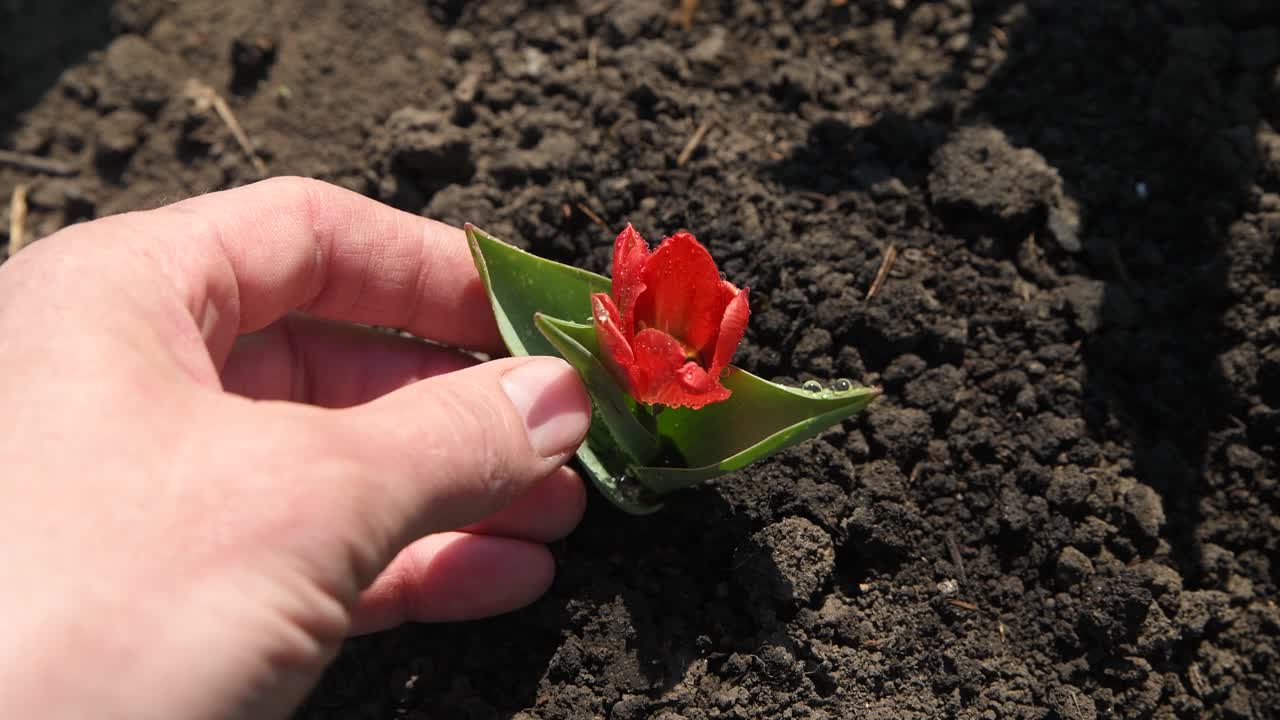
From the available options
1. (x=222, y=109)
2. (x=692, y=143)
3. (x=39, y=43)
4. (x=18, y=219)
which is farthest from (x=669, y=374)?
(x=39, y=43)

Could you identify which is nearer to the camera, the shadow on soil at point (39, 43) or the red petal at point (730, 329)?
the red petal at point (730, 329)

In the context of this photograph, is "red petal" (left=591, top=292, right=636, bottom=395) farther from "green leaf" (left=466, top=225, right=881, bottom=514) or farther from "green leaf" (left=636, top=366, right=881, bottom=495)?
"green leaf" (left=636, top=366, right=881, bottom=495)

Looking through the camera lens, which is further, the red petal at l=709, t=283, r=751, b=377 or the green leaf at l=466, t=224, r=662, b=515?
the green leaf at l=466, t=224, r=662, b=515

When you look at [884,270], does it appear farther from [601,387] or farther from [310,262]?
[310,262]

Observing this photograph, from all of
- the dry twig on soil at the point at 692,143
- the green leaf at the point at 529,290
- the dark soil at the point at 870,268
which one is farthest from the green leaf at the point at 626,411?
the dry twig on soil at the point at 692,143

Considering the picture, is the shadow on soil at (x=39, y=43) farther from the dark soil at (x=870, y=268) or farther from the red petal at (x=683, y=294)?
the red petal at (x=683, y=294)

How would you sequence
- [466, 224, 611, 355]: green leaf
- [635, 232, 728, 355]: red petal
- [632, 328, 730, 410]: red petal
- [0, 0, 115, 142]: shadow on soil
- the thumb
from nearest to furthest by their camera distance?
the thumb < [632, 328, 730, 410]: red petal < [635, 232, 728, 355]: red petal < [466, 224, 611, 355]: green leaf < [0, 0, 115, 142]: shadow on soil

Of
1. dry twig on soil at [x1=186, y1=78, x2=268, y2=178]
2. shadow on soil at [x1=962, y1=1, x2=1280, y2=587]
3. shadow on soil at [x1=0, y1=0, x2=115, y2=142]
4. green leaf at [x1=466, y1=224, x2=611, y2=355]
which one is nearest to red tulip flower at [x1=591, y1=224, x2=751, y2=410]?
green leaf at [x1=466, y1=224, x2=611, y2=355]
